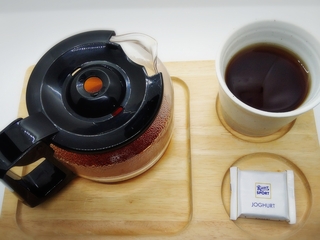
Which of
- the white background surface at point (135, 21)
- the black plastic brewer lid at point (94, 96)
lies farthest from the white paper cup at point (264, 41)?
the white background surface at point (135, 21)

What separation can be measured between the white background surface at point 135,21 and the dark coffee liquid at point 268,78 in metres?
0.25

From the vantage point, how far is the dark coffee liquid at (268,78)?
0.67 m

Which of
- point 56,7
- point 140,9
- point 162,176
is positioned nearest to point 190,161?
point 162,176

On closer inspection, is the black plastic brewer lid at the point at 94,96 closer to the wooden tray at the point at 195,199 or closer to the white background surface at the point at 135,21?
the wooden tray at the point at 195,199

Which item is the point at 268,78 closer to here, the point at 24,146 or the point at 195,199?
the point at 195,199

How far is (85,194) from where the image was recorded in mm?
722

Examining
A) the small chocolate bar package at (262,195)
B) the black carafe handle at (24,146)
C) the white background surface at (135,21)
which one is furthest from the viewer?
the white background surface at (135,21)

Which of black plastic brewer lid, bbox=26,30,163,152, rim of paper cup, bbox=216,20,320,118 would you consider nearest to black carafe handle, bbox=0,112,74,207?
black plastic brewer lid, bbox=26,30,163,152

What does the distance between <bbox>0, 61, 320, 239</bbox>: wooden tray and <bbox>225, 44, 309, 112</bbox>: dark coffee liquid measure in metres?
0.09

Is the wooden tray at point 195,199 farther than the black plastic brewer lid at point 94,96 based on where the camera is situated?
Yes

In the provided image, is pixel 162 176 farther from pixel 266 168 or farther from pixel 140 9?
pixel 140 9

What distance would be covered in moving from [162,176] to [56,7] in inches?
24.7

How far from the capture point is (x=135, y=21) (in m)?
1.01

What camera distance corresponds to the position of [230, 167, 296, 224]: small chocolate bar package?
26.4 inches
